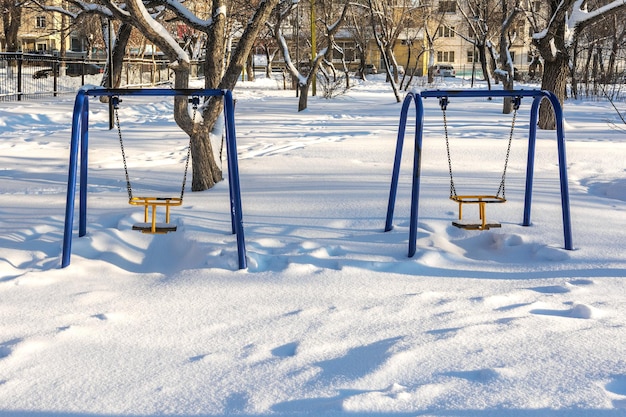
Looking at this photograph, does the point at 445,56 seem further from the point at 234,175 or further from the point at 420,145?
the point at 234,175

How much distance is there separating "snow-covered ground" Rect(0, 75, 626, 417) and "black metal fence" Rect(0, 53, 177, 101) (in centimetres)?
1508

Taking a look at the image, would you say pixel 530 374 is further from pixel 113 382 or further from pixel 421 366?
pixel 113 382

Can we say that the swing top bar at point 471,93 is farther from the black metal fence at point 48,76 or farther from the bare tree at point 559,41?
the black metal fence at point 48,76

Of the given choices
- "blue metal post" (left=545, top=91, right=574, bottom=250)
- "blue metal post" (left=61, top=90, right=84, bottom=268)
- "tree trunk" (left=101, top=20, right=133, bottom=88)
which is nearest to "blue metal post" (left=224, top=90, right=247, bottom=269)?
"blue metal post" (left=61, top=90, right=84, bottom=268)

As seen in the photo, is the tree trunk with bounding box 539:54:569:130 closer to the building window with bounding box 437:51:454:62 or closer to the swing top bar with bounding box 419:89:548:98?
the swing top bar with bounding box 419:89:548:98

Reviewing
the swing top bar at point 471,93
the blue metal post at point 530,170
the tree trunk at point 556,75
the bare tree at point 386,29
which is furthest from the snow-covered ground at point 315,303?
the bare tree at point 386,29

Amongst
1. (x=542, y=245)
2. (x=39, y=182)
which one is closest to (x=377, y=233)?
(x=542, y=245)

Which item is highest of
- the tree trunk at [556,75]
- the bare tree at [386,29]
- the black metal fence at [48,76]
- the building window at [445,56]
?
the building window at [445,56]

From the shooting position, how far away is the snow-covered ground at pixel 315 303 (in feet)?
10.7

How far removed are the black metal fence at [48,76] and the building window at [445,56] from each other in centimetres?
4257

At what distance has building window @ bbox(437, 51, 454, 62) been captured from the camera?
7712 centimetres

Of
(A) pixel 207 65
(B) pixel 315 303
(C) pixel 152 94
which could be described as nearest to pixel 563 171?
(B) pixel 315 303

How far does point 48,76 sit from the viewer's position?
32750mm

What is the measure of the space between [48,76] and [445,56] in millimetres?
52091
